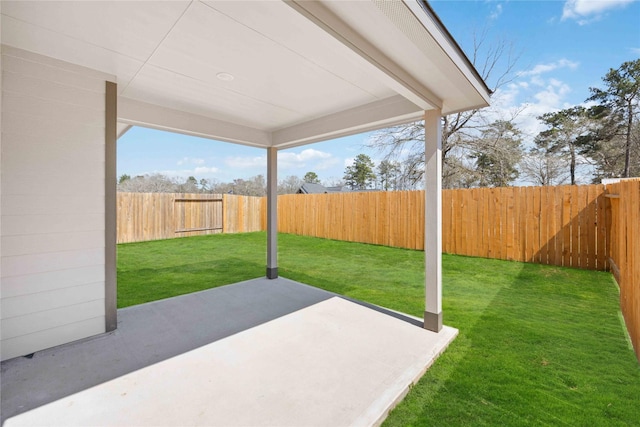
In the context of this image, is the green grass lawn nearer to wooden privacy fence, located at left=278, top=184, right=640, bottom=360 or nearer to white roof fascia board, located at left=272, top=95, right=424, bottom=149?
wooden privacy fence, located at left=278, top=184, right=640, bottom=360

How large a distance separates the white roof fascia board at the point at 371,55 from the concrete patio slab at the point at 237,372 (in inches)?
89.9

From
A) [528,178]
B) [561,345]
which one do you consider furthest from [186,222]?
[528,178]

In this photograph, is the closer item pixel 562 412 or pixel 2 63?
pixel 562 412

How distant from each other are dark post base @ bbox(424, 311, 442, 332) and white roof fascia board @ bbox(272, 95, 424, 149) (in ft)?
6.89

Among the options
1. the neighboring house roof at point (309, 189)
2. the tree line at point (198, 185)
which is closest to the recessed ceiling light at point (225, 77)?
the neighboring house roof at point (309, 189)

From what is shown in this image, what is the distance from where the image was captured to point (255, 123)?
4305mm

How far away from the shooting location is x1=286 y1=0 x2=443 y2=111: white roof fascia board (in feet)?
5.09

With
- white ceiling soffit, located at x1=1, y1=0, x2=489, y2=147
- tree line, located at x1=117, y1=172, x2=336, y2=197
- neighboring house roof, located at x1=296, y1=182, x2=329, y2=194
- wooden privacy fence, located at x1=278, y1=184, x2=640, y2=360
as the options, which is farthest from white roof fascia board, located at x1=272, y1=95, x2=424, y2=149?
tree line, located at x1=117, y1=172, x2=336, y2=197

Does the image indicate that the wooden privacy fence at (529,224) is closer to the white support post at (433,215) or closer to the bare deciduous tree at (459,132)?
the white support post at (433,215)

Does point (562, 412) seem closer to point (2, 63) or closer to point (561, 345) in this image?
point (561, 345)

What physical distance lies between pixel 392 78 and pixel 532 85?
37.0 ft

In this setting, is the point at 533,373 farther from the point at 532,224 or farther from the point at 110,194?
the point at 532,224

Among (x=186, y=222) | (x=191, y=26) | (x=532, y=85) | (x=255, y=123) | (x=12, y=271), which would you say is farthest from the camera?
(x=186, y=222)

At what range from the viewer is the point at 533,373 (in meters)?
2.22
